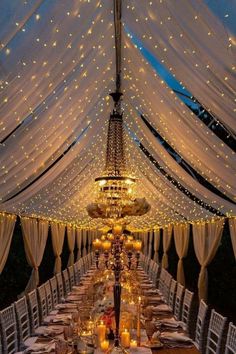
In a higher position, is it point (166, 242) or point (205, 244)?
point (166, 242)

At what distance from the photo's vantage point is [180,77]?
4141mm

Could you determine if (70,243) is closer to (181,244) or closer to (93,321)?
(181,244)

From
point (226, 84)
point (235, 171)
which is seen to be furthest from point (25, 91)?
point (235, 171)

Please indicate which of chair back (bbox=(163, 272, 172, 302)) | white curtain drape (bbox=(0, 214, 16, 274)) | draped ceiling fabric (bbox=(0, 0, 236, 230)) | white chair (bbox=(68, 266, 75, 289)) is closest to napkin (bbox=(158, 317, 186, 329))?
draped ceiling fabric (bbox=(0, 0, 236, 230))

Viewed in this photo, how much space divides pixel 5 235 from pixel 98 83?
13.7 feet

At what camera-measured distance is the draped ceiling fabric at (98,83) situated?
3121mm

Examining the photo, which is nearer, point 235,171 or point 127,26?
point 127,26

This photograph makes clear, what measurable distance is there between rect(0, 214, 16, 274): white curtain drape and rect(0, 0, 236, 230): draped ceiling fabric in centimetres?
108

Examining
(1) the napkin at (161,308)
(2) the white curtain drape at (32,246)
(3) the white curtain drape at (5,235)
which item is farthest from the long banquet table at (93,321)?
(2) the white curtain drape at (32,246)

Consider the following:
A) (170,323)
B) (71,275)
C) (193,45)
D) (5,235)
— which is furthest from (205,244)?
(193,45)

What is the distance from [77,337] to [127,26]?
2.68 metres

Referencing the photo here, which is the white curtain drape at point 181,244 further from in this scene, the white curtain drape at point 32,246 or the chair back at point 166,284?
the white curtain drape at point 32,246

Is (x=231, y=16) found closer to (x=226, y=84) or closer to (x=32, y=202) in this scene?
(x=226, y=84)

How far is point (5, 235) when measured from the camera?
27.9 ft
